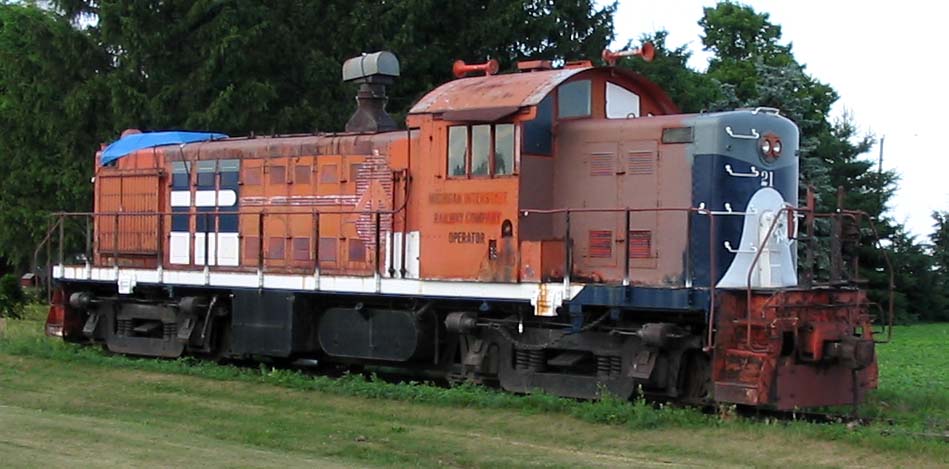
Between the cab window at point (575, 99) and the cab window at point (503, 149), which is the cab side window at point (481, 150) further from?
the cab window at point (575, 99)

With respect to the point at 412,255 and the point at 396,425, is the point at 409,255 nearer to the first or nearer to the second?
the point at 412,255

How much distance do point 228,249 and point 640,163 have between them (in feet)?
23.3

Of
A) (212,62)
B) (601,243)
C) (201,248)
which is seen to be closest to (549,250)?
(601,243)

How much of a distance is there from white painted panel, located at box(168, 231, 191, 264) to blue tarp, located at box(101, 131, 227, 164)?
5.32ft

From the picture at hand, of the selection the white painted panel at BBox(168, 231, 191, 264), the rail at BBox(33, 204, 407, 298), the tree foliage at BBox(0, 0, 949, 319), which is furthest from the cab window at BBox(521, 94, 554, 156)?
the tree foliage at BBox(0, 0, 949, 319)

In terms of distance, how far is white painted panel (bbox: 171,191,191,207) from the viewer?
1911 cm

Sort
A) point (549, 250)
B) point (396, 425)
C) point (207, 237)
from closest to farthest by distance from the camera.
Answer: point (396, 425)
point (549, 250)
point (207, 237)

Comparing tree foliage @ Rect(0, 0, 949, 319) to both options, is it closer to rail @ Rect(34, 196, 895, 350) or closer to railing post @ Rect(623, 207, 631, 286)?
rail @ Rect(34, 196, 895, 350)

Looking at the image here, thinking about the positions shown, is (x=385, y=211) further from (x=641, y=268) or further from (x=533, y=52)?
(x=533, y=52)

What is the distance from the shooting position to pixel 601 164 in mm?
14383

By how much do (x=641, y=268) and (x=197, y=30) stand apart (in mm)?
16092

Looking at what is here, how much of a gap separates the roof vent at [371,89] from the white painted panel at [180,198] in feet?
9.90

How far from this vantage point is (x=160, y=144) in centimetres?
1991

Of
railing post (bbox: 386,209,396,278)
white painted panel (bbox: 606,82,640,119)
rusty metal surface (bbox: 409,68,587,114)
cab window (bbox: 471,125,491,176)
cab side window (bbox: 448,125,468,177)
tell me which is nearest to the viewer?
rusty metal surface (bbox: 409,68,587,114)
